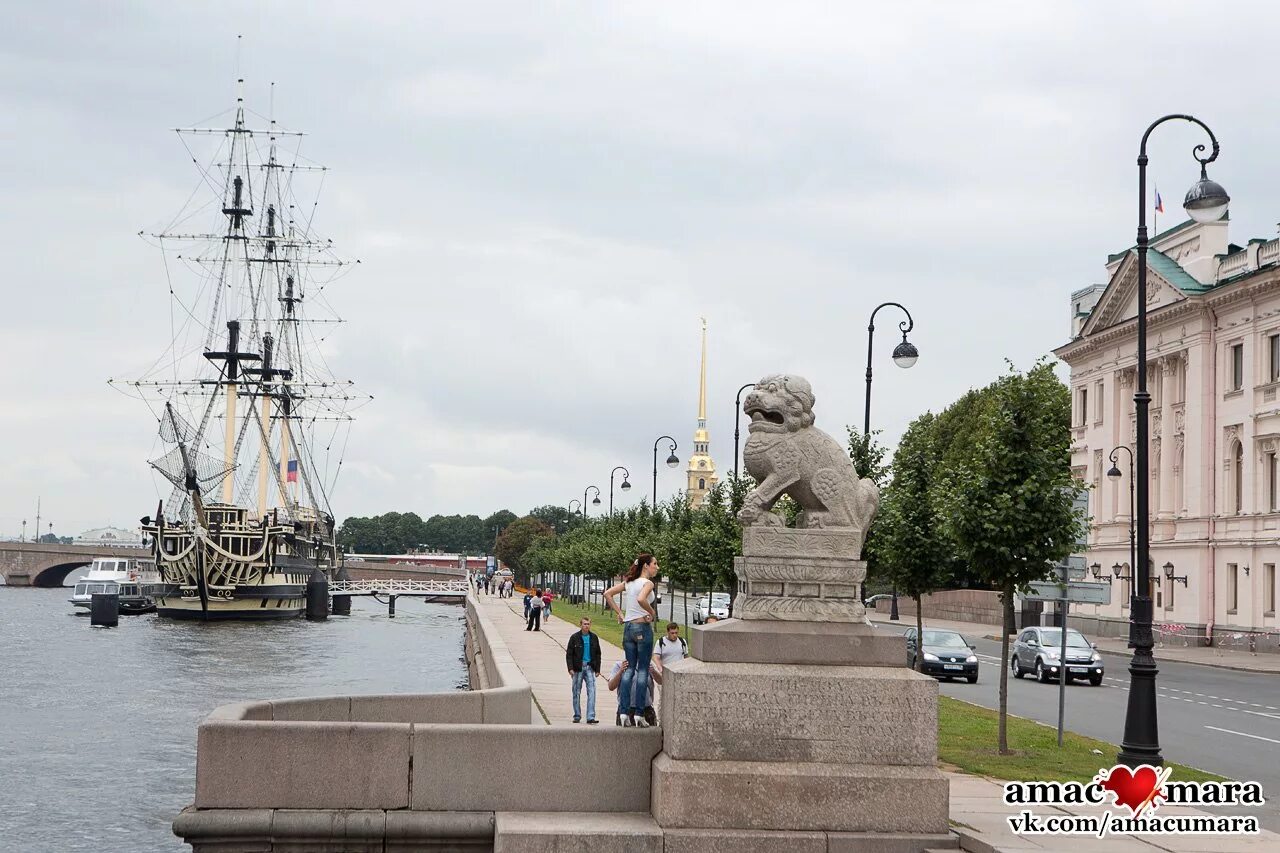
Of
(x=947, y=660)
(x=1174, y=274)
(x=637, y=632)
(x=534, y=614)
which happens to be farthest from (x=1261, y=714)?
(x=1174, y=274)

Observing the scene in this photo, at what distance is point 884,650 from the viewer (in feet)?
40.9

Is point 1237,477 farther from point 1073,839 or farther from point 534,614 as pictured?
point 1073,839

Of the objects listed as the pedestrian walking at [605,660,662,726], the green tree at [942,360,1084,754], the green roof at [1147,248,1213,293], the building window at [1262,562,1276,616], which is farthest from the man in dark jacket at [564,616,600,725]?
the green roof at [1147,248,1213,293]

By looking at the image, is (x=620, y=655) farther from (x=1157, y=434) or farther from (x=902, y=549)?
(x=1157, y=434)

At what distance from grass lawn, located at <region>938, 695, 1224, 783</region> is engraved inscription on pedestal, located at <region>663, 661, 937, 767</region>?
5460 mm

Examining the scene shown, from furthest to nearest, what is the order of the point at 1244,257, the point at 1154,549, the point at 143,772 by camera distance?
1. the point at 1154,549
2. the point at 1244,257
3. the point at 143,772

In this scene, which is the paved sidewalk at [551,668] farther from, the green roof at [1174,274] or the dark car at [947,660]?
the green roof at [1174,274]

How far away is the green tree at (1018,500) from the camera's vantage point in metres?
20.5

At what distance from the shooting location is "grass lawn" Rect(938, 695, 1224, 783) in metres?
17.7

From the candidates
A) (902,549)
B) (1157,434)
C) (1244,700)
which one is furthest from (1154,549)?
(902,549)

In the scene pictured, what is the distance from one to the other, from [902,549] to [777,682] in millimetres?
19948

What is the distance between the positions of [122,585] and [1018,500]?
9986cm

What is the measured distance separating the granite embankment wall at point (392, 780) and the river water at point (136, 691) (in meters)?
7.25

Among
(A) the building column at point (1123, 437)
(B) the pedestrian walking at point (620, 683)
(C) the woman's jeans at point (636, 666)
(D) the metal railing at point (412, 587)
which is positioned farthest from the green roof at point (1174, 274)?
(D) the metal railing at point (412, 587)
